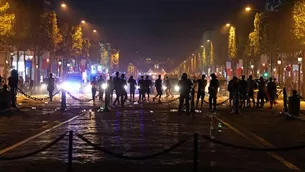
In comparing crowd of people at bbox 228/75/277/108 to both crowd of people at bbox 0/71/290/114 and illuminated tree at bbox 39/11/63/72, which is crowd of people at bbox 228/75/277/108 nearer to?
crowd of people at bbox 0/71/290/114

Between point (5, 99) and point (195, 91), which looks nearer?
point (5, 99)

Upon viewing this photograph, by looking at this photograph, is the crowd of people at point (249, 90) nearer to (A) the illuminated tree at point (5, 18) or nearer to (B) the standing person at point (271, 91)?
(B) the standing person at point (271, 91)

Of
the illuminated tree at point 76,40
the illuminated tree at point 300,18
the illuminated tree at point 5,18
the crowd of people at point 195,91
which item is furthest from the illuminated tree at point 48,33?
the illuminated tree at point 300,18

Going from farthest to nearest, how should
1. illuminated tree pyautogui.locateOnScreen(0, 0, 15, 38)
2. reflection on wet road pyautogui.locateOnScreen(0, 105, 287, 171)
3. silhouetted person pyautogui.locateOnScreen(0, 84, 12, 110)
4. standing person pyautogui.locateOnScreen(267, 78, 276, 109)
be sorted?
illuminated tree pyautogui.locateOnScreen(0, 0, 15, 38) < standing person pyautogui.locateOnScreen(267, 78, 276, 109) < silhouetted person pyautogui.locateOnScreen(0, 84, 12, 110) < reflection on wet road pyautogui.locateOnScreen(0, 105, 287, 171)

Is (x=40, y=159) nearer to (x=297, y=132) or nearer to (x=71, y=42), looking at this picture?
(x=297, y=132)

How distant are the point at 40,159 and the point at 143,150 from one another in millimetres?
2681

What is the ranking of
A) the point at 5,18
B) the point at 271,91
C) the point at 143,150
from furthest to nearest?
the point at 5,18
the point at 271,91
the point at 143,150

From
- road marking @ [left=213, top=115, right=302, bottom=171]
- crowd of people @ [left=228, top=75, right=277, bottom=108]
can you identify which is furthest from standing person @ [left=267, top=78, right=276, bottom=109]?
road marking @ [left=213, top=115, right=302, bottom=171]

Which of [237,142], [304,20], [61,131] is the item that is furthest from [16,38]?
[237,142]

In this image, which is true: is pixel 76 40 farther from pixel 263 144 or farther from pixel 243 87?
pixel 263 144

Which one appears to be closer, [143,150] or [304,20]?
[143,150]

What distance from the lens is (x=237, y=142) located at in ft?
52.5

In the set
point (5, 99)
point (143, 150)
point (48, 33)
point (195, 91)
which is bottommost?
point (143, 150)

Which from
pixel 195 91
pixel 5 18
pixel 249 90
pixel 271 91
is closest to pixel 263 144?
pixel 195 91
